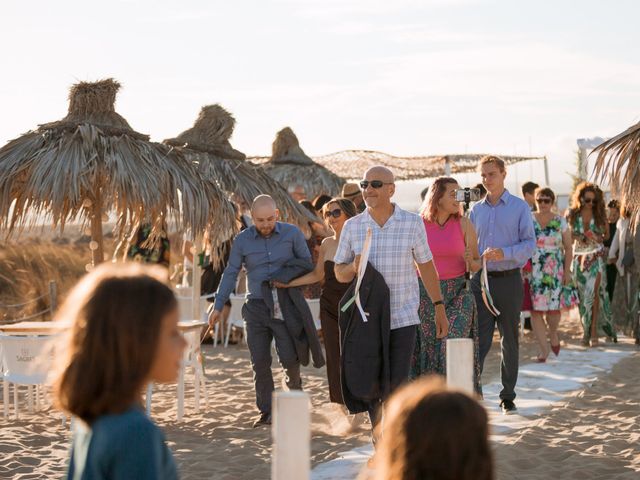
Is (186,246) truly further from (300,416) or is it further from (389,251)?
(300,416)

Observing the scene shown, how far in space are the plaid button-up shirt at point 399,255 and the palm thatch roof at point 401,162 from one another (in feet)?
60.4

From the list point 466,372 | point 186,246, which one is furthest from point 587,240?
point 466,372

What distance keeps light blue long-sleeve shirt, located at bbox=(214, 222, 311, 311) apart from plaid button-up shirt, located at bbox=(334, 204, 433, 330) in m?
1.84

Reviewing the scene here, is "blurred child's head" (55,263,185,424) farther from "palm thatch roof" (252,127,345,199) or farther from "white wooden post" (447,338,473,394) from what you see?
"palm thatch roof" (252,127,345,199)

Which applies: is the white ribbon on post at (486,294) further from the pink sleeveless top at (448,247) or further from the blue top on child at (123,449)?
the blue top on child at (123,449)

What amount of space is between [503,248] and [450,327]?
0.84 m

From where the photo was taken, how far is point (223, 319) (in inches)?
598

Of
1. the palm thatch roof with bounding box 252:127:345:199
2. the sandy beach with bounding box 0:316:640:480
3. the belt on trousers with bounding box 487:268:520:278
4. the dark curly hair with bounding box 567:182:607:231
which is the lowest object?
the sandy beach with bounding box 0:316:640:480

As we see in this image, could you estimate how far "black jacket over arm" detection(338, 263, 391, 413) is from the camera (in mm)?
6746

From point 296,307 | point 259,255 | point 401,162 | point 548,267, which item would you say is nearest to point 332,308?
point 296,307

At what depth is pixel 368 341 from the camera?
6777 millimetres

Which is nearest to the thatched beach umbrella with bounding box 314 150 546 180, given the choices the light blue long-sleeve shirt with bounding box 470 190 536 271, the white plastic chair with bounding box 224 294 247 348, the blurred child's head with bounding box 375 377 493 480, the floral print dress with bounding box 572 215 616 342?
the floral print dress with bounding box 572 215 616 342

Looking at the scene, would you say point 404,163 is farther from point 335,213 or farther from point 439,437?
point 439,437

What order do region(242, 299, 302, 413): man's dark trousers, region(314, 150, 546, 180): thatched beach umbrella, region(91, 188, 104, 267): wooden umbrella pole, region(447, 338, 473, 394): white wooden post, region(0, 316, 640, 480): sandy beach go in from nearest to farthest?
region(447, 338, 473, 394): white wooden post → region(0, 316, 640, 480): sandy beach → region(242, 299, 302, 413): man's dark trousers → region(91, 188, 104, 267): wooden umbrella pole → region(314, 150, 546, 180): thatched beach umbrella
